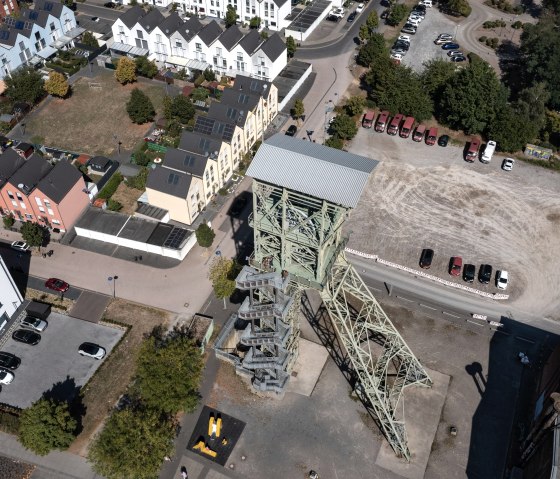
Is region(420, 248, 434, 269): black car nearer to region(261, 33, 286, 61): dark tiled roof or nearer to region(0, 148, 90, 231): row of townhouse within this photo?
region(0, 148, 90, 231): row of townhouse

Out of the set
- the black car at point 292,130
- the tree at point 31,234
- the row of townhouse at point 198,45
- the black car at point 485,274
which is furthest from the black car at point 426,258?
the tree at point 31,234

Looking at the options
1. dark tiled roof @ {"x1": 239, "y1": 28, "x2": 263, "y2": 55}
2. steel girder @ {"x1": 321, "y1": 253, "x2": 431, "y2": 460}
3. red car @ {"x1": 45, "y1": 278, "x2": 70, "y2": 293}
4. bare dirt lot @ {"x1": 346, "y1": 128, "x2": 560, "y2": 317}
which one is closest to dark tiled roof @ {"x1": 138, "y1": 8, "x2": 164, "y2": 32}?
dark tiled roof @ {"x1": 239, "y1": 28, "x2": 263, "y2": 55}

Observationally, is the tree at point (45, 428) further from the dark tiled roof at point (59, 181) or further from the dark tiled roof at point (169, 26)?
the dark tiled roof at point (169, 26)

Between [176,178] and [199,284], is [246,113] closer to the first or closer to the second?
[176,178]

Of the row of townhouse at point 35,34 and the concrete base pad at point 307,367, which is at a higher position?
the row of townhouse at point 35,34

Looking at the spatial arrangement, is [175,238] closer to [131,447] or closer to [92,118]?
[131,447]

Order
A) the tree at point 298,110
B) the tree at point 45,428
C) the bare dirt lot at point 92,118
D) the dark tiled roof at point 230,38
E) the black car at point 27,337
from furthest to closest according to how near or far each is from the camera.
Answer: the dark tiled roof at point 230,38
the tree at point 298,110
the bare dirt lot at point 92,118
the black car at point 27,337
the tree at point 45,428

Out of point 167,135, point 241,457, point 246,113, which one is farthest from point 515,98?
point 241,457
